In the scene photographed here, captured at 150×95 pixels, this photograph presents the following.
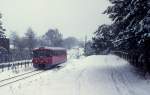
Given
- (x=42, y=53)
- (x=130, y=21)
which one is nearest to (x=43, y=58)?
(x=42, y=53)

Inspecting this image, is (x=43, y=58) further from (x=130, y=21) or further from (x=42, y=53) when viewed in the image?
(x=130, y=21)

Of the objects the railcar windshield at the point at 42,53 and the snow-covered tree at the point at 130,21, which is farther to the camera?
the railcar windshield at the point at 42,53

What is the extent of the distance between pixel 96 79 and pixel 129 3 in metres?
6.47

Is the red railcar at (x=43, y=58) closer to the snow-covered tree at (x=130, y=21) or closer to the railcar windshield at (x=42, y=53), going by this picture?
the railcar windshield at (x=42, y=53)

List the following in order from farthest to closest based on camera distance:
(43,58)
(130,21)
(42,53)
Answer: (42,53) → (43,58) → (130,21)

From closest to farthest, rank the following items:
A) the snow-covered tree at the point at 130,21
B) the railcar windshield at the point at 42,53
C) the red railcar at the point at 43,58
→ the snow-covered tree at the point at 130,21, the red railcar at the point at 43,58, the railcar windshield at the point at 42,53

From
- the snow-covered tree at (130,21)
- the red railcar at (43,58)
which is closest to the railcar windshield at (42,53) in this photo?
the red railcar at (43,58)

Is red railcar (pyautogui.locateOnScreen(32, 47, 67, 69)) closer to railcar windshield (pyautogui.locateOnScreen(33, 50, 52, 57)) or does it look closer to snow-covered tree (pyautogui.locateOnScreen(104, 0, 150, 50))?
railcar windshield (pyautogui.locateOnScreen(33, 50, 52, 57))

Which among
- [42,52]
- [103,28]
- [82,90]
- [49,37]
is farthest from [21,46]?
[82,90]

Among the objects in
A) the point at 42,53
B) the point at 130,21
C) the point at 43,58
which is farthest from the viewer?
the point at 42,53

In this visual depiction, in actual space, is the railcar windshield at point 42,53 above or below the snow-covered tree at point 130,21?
below

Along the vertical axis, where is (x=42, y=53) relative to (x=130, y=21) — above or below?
below

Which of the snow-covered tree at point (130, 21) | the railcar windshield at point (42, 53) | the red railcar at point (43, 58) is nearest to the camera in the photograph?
the snow-covered tree at point (130, 21)

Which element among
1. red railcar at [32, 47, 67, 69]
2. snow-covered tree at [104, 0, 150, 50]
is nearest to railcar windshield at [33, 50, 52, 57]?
red railcar at [32, 47, 67, 69]
